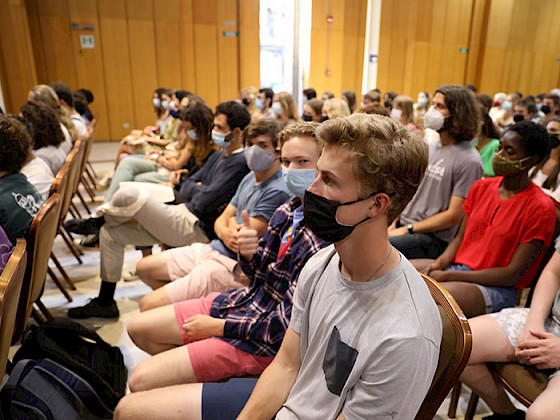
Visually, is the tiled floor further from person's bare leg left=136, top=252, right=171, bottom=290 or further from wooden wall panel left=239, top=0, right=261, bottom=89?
wooden wall panel left=239, top=0, right=261, bottom=89

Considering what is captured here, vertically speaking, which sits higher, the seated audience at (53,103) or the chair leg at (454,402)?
the seated audience at (53,103)

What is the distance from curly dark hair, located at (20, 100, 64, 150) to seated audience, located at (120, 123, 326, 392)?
2.45 metres

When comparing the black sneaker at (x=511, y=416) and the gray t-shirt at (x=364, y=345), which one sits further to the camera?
the black sneaker at (x=511, y=416)

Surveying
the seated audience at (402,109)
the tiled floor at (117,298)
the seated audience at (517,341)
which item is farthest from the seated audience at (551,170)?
the tiled floor at (117,298)

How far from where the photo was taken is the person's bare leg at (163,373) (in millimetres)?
1542

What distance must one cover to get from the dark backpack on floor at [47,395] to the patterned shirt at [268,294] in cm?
69

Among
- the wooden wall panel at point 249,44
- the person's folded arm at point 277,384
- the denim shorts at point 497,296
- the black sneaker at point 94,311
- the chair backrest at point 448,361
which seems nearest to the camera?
the chair backrest at point 448,361

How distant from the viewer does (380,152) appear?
37.6 inches

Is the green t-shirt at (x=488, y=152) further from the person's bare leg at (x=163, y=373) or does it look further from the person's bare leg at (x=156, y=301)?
the person's bare leg at (x=163, y=373)

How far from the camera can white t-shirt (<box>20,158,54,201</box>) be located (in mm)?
2693

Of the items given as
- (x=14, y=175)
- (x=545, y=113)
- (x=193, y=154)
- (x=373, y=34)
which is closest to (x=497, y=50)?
(x=373, y=34)

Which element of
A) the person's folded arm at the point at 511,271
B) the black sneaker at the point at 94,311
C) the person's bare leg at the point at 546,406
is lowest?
the black sneaker at the point at 94,311

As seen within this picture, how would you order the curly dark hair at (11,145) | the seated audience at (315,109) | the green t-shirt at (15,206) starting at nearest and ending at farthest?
the green t-shirt at (15,206) → the curly dark hair at (11,145) → the seated audience at (315,109)

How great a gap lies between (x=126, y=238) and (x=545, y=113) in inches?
283
